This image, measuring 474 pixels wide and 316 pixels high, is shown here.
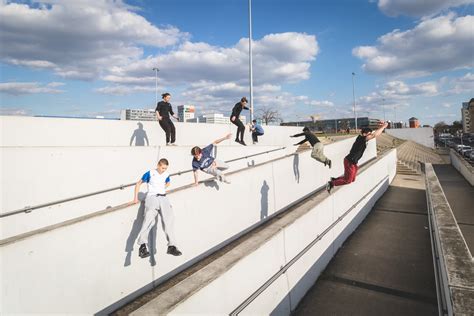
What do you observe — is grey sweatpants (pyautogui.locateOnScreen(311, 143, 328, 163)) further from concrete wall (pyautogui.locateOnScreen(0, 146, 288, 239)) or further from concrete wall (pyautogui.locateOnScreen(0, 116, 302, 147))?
concrete wall (pyautogui.locateOnScreen(0, 116, 302, 147))

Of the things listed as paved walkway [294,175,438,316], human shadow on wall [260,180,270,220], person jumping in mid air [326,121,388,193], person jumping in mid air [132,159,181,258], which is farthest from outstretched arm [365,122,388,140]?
person jumping in mid air [132,159,181,258]

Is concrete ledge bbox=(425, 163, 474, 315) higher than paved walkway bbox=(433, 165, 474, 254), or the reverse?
concrete ledge bbox=(425, 163, 474, 315)

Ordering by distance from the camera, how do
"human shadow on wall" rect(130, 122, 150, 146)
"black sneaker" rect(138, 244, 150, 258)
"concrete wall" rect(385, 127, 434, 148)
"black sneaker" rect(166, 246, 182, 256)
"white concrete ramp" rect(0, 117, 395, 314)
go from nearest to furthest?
"white concrete ramp" rect(0, 117, 395, 314)
"black sneaker" rect(138, 244, 150, 258)
"black sneaker" rect(166, 246, 182, 256)
"human shadow on wall" rect(130, 122, 150, 146)
"concrete wall" rect(385, 127, 434, 148)

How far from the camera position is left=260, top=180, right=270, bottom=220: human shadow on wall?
738 cm

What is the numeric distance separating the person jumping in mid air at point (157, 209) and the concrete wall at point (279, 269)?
1024 millimetres

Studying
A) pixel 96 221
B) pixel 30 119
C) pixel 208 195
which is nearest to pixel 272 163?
pixel 208 195

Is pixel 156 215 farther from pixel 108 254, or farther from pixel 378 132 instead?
pixel 378 132

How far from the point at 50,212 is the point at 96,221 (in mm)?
2534

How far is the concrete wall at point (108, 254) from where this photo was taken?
2939 millimetres

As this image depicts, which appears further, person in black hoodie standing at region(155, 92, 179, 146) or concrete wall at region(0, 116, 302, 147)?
person in black hoodie standing at region(155, 92, 179, 146)

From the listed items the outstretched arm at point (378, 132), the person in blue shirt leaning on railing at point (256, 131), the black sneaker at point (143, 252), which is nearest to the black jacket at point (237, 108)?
the person in blue shirt leaning on railing at point (256, 131)

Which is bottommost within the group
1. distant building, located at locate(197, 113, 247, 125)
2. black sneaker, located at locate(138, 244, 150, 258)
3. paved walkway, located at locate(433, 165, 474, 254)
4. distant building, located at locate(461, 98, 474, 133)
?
paved walkway, located at locate(433, 165, 474, 254)

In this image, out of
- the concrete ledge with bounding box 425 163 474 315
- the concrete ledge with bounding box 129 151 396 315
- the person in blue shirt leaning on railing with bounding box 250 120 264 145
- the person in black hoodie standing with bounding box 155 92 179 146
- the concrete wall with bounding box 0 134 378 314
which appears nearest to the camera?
the concrete wall with bounding box 0 134 378 314

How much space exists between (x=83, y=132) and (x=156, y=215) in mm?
6167
